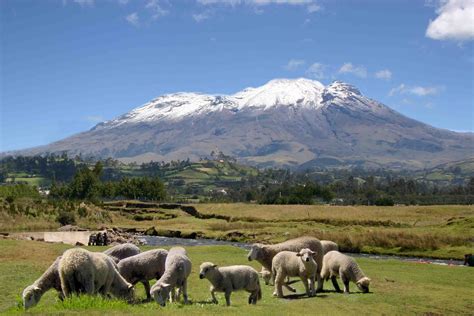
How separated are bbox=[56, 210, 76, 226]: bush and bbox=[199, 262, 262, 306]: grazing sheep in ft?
201

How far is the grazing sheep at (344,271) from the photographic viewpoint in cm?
2292

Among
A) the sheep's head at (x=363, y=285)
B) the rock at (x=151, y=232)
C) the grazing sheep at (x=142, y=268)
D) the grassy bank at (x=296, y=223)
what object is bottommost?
the rock at (x=151, y=232)

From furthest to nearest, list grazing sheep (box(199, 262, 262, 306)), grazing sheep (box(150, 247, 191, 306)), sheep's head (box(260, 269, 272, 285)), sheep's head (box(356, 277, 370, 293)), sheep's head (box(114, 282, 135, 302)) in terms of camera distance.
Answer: sheep's head (box(260, 269, 272, 285)) < sheep's head (box(356, 277, 370, 293)) < grazing sheep (box(199, 262, 262, 306)) < sheep's head (box(114, 282, 135, 302)) < grazing sheep (box(150, 247, 191, 306))

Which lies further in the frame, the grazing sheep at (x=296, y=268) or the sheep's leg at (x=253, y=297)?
the grazing sheep at (x=296, y=268)

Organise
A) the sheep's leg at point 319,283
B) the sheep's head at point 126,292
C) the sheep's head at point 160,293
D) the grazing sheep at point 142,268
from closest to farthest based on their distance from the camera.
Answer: the sheep's head at point 160,293 → the sheep's head at point 126,292 → the grazing sheep at point 142,268 → the sheep's leg at point 319,283

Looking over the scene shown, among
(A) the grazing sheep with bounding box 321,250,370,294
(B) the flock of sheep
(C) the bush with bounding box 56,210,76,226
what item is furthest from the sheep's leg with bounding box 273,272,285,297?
(C) the bush with bounding box 56,210,76,226

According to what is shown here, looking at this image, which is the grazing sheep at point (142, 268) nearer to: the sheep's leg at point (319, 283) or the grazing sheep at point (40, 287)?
→ the grazing sheep at point (40, 287)

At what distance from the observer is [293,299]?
20.6m

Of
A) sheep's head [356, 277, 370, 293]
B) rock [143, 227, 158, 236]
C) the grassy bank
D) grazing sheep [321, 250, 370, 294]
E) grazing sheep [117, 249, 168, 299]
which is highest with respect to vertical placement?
grazing sheep [117, 249, 168, 299]

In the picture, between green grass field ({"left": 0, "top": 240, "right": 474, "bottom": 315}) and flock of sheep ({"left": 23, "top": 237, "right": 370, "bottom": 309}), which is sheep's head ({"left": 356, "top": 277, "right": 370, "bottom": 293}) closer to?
flock of sheep ({"left": 23, "top": 237, "right": 370, "bottom": 309})

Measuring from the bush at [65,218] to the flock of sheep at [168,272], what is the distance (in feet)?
190

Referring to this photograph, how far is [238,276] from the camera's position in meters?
19.6

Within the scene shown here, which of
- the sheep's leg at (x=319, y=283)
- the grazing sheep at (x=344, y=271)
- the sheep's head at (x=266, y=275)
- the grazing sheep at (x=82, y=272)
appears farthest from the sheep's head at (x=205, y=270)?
the grazing sheep at (x=344, y=271)

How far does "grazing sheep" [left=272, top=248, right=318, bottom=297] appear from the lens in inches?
836
